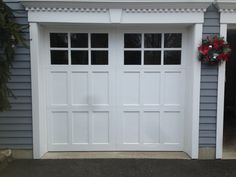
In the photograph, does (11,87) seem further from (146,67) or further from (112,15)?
(146,67)

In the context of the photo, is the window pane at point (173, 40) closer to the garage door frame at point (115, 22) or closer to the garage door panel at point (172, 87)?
the garage door frame at point (115, 22)

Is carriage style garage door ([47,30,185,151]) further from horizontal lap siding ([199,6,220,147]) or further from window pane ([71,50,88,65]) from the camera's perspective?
horizontal lap siding ([199,6,220,147])

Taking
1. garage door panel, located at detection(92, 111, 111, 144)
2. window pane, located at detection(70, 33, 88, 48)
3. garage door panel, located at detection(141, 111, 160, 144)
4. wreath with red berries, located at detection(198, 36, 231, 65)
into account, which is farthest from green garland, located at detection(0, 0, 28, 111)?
wreath with red berries, located at detection(198, 36, 231, 65)

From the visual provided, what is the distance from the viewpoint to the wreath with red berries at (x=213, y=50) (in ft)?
12.2

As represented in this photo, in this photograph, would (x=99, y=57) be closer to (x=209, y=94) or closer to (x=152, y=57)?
(x=152, y=57)

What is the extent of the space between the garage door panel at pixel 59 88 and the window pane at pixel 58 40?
478mm

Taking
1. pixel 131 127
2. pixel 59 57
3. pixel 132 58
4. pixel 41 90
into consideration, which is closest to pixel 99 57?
pixel 132 58

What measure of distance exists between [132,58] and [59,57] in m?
1.25

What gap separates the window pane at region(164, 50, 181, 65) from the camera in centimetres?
419

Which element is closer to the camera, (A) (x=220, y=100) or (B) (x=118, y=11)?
(B) (x=118, y=11)

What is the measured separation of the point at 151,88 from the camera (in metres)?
4.21
